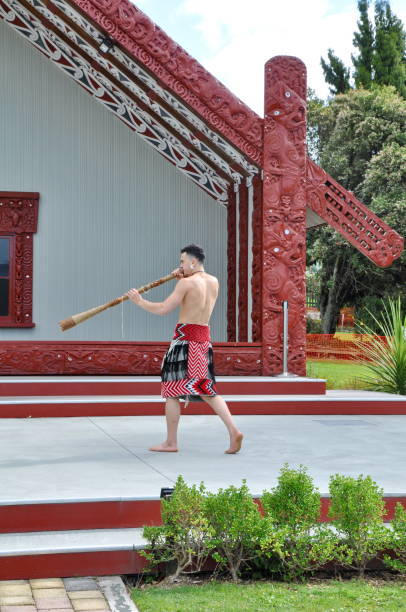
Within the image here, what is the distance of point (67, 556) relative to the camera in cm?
383

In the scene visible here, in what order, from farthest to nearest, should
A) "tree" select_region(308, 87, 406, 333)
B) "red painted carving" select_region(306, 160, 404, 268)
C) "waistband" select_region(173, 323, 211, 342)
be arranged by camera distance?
1. "tree" select_region(308, 87, 406, 333)
2. "red painted carving" select_region(306, 160, 404, 268)
3. "waistband" select_region(173, 323, 211, 342)

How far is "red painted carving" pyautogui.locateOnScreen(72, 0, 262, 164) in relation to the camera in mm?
→ 9328

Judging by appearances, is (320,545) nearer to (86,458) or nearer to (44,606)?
(44,606)

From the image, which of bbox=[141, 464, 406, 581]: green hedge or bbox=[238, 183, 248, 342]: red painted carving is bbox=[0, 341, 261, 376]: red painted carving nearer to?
bbox=[238, 183, 248, 342]: red painted carving

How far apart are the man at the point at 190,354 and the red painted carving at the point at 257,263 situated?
12.3 feet

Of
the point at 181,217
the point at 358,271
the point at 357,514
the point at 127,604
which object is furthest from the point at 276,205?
the point at 358,271

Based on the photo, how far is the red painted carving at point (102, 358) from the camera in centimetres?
930

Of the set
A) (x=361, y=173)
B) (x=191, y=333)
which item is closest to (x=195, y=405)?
(x=191, y=333)

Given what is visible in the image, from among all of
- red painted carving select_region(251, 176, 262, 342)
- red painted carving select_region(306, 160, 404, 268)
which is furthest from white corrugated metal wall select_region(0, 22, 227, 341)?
red painted carving select_region(306, 160, 404, 268)

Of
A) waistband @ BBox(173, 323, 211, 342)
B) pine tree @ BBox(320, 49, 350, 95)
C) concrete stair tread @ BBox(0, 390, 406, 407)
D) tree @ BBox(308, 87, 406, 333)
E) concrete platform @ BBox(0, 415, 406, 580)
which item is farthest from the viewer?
pine tree @ BBox(320, 49, 350, 95)

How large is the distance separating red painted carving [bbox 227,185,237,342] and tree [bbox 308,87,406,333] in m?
13.4

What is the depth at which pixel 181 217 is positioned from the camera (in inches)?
498

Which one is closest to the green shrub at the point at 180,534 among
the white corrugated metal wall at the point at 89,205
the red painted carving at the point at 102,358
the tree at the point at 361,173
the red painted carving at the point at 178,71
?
the red painted carving at the point at 102,358

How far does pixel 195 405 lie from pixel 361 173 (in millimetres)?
20267
